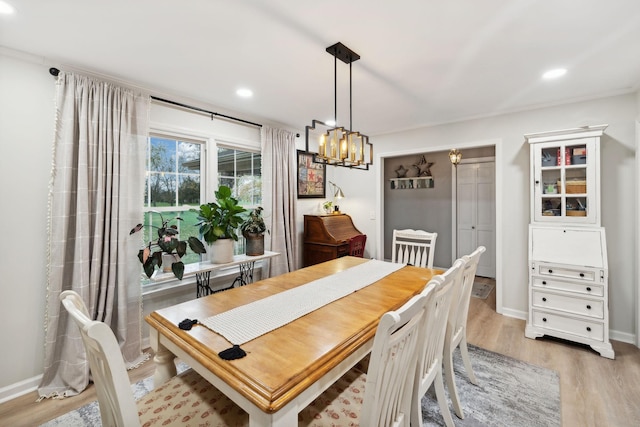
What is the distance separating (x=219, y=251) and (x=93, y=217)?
1029mm

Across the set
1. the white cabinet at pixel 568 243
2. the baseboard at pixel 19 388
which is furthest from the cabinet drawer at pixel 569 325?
the baseboard at pixel 19 388

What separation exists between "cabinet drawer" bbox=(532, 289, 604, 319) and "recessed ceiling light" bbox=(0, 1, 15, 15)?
4428 millimetres

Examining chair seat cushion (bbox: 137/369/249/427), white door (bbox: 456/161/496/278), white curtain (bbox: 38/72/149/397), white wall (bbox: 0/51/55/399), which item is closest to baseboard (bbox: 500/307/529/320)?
white door (bbox: 456/161/496/278)

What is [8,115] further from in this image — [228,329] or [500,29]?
[500,29]

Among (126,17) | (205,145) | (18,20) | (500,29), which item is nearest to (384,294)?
(500,29)

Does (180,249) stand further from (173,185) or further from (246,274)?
(246,274)

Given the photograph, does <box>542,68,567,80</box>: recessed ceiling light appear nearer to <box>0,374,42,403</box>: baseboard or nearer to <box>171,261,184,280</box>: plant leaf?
<box>171,261,184,280</box>: plant leaf

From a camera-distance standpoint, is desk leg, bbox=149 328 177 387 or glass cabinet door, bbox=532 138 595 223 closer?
desk leg, bbox=149 328 177 387

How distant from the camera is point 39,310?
208 cm

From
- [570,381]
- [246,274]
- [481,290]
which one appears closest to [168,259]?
[246,274]

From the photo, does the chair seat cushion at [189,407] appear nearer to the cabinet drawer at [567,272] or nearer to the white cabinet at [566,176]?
the cabinet drawer at [567,272]

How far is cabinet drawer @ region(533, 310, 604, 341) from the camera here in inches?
99.3

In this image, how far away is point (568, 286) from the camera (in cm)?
266

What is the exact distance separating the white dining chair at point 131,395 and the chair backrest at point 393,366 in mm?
548
